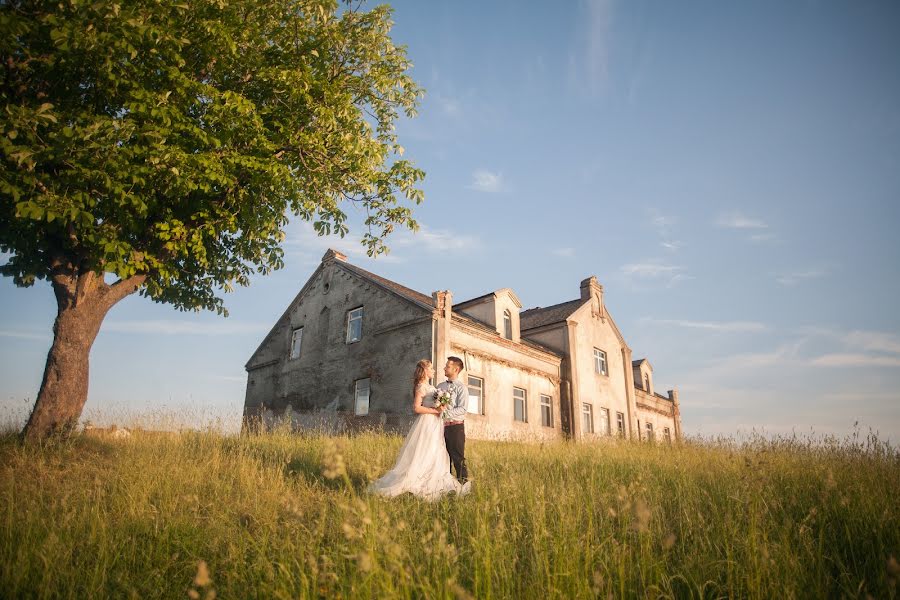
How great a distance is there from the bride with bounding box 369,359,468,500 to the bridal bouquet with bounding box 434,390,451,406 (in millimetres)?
76

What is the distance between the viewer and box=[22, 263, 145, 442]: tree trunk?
9750 millimetres

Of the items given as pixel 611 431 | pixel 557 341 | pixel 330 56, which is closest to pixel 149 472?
pixel 330 56

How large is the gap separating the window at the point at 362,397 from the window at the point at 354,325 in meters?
2.06

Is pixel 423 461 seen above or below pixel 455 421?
below

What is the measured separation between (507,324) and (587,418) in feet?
24.2

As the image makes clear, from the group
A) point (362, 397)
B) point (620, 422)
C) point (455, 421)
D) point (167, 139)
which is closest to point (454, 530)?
point (455, 421)

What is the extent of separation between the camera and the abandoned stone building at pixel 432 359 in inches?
755

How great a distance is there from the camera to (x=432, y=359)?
18.1m

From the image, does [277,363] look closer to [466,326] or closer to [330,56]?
[466,326]

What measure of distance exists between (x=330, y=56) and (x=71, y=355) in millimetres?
8968

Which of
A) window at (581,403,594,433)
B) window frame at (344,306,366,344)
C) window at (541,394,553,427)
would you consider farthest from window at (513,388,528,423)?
window frame at (344,306,366,344)

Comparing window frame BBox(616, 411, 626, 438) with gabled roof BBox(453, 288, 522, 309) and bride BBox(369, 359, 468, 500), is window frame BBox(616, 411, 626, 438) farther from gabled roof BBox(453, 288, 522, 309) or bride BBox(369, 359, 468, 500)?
bride BBox(369, 359, 468, 500)

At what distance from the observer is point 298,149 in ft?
36.5

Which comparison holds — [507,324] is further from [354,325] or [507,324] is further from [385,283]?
[354,325]
